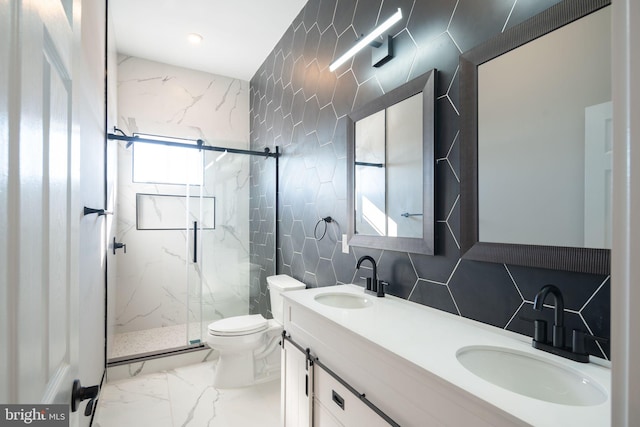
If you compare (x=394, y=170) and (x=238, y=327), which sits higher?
(x=394, y=170)

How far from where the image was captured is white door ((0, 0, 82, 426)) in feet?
1.27

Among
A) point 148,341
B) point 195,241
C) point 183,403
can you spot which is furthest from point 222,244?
point 183,403

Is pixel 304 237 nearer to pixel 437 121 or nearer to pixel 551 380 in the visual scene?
pixel 437 121

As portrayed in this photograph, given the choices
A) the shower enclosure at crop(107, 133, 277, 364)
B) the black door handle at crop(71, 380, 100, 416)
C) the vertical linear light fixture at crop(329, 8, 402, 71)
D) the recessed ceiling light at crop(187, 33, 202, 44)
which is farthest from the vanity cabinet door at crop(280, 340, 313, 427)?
the recessed ceiling light at crop(187, 33, 202, 44)

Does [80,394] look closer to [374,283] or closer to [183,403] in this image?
[374,283]

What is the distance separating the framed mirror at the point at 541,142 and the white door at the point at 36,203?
126 cm

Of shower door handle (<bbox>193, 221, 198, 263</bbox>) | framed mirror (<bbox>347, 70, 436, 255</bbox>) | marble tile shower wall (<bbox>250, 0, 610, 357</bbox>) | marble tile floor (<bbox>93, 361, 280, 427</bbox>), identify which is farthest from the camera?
shower door handle (<bbox>193, 221, 198, 263</bbox>)

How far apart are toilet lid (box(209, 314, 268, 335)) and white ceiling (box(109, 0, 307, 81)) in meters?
2.58

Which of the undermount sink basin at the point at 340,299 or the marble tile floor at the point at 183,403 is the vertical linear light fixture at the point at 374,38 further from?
the marble tile floor at the point at 183,403

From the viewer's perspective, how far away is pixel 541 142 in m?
1.02

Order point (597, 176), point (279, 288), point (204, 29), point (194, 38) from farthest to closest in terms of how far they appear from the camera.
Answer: point (194, 38), point (204, 29), point (279, 288), point (597, 176)

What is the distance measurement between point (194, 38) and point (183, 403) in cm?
318

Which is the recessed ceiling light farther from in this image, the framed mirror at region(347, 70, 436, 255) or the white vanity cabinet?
the white vanity cabinet

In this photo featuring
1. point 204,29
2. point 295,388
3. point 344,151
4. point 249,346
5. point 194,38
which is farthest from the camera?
point 194,38
